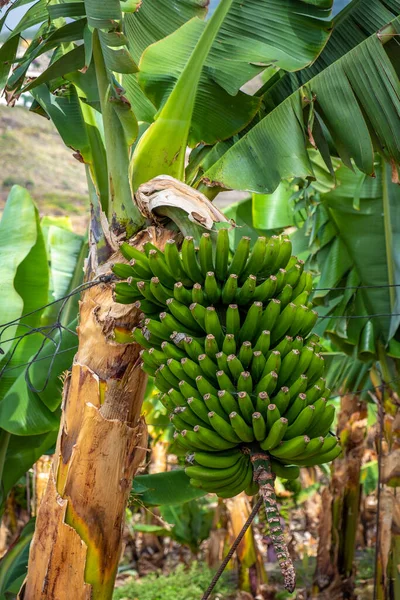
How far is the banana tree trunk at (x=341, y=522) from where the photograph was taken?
5.31 meters

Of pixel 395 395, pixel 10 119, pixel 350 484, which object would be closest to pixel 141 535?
pixel 350 484

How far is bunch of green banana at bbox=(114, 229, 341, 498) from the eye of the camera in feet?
5.29

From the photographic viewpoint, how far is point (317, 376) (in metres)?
1.77

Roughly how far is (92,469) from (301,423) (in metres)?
0.85

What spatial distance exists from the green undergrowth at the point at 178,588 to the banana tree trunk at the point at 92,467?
4496mm

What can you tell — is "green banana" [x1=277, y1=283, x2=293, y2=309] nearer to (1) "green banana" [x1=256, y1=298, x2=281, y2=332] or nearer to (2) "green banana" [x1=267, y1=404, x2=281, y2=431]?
(1) "green banana" [x1=256, y1=298, x2=281, y2=332]

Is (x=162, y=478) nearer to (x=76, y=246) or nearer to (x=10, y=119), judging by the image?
(x=76, y=246)

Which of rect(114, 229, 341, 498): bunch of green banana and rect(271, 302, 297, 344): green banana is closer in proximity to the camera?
rect(114, 229, 341, 498): bunch of green banana

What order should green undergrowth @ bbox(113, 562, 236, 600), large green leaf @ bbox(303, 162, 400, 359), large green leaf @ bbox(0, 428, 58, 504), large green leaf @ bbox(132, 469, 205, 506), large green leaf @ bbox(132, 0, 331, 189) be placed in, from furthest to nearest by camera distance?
green undergrowth @ bbox(113, 562, 236, 600)
large green leaf @ bbox(303, 162, 400, 359)
large green leaf @ bbox(0, 428, 58, 504)
large green leaf @ bbox(132, 469, 205, 506)
large green leaf @ bbox(132, 0, 331, 189)

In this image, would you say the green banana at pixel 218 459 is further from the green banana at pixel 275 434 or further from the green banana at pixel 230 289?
the green banana at pixel 230 289

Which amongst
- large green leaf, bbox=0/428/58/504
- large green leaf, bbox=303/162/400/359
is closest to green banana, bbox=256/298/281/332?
large green leaf, bbox=0/428/58/504

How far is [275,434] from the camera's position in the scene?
1557mm

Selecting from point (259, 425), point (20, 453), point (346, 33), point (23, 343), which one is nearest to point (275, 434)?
point (259, 425)

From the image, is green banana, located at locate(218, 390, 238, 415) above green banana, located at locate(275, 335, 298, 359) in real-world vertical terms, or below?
below
